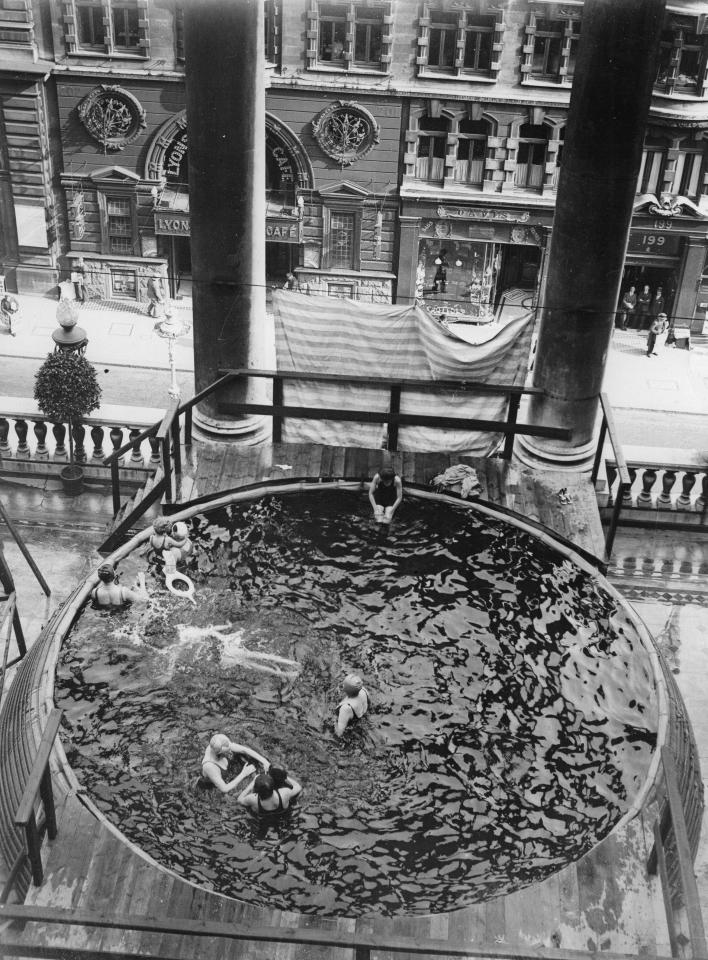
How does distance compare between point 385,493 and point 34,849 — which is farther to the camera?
point 385,493

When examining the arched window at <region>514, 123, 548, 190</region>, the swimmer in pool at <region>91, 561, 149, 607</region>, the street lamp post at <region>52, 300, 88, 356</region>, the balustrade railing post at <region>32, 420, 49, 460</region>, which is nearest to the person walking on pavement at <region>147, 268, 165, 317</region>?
the arched window at <region>514, 123, 548, 190</region>

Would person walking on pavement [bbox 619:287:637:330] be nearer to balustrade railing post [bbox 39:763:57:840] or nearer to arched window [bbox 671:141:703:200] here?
arched window [bbox 671:141:703:200]

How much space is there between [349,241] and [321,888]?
112 ft

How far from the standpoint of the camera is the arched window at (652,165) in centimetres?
3991

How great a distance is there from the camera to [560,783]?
42.9ft

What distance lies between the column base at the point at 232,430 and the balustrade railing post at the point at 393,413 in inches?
92.5

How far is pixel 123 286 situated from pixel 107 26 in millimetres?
9657

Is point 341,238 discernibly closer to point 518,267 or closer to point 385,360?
point 518,267

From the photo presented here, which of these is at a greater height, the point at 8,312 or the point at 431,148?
the point at 431,148

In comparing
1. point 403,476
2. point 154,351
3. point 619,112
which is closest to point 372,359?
point 403,476

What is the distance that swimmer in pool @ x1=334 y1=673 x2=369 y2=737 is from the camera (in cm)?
1355

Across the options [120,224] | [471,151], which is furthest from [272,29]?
[120,224]

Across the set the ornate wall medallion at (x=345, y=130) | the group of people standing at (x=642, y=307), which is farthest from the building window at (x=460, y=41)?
the group of people standing at (x=642, y=307)

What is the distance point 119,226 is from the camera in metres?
42.9
